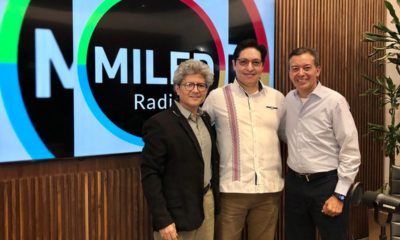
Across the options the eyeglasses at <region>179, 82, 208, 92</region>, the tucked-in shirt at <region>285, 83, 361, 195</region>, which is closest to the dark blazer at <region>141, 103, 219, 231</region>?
the eyeglasses at <region>179, 82, 208, 92</region>

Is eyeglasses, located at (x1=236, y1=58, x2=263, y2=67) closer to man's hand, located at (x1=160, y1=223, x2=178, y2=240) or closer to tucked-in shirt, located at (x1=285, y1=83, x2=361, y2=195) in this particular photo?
tucked-in shirt, located at (x1=285, y1=83, x2=361, y2=195)

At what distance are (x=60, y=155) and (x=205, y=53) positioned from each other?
1.21 metres

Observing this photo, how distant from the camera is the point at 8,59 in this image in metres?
2.23

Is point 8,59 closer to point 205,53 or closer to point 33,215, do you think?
point 33,215

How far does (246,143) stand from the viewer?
2.48 m

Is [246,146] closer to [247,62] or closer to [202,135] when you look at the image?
[202,135]

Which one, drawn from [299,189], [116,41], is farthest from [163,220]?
[116,41]

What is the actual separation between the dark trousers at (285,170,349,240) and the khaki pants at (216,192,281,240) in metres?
0.13

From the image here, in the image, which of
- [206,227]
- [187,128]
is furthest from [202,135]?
[206,227]

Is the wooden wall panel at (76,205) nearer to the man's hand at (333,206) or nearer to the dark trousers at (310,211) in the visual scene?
the dark trousers at (310,211)

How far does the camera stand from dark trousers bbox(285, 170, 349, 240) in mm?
2506

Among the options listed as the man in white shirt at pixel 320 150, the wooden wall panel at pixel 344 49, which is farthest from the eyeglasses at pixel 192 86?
the wooden wall panel at pixel 344 49

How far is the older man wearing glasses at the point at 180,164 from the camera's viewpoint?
6.96 ft

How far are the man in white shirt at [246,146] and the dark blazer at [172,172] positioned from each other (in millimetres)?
325
